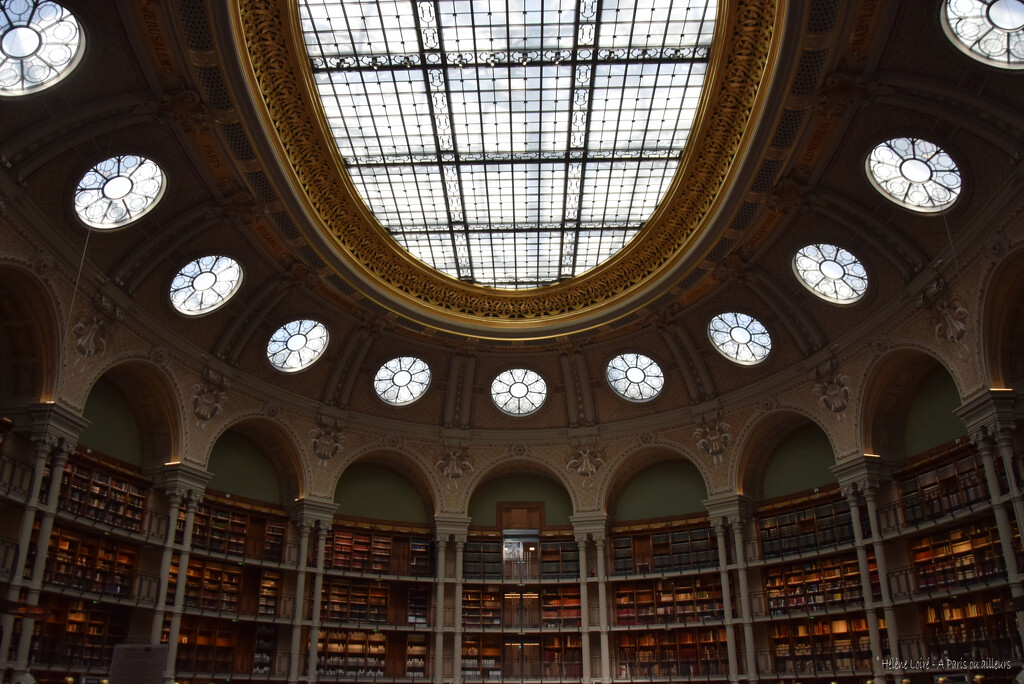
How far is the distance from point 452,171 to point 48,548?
11.4 m

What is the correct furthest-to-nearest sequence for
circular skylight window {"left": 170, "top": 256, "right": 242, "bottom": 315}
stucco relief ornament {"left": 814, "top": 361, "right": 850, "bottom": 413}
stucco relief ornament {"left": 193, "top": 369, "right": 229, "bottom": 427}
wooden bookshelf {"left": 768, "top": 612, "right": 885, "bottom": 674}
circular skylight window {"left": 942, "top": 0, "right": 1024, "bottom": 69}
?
stucco relief ornament {"left": 193, "top": 369, "right": 229, "bottom": 427}
stucco relief ornament {"left": 814, "top": 361, "right": 850, "bottom": 413}
circular skylight window {"left": 170, "top": 256, "right": 242, "bottom": 315}
wooden bookshelf {"left": 768, "top": 612, "right": 885, "bottom": 674}
circular skylight window {"left": 942, "top": 0, "right": 1024, "bottom": 69}

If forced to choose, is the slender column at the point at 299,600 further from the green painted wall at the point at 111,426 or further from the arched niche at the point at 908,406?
the arched niche at the point at 908,406

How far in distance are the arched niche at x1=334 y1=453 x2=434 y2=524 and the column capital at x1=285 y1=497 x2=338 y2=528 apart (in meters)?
1.05

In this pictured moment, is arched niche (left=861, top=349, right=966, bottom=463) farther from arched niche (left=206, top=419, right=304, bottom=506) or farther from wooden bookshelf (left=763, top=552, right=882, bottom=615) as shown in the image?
arched niche (left=206, top=419, right=304, bottom=506)

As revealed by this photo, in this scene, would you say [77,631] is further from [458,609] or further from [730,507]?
[730,507]

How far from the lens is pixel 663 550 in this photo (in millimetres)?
21422

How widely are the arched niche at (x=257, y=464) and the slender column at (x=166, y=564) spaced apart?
6.21ft

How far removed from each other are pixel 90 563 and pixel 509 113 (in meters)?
12.9

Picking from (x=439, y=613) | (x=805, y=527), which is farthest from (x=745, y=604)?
(x=439, y=613)

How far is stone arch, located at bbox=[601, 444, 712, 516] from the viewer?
21625mm

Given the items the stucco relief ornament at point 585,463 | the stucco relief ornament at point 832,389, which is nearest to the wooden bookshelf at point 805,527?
the stucco relief ornament at point 832,389

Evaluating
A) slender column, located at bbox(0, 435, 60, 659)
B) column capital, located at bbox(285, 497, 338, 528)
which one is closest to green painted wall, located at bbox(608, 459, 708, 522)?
column capital, located at bbox(285, 497, 338, 528)

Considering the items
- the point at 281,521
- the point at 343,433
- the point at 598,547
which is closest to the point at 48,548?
the point at 281,521

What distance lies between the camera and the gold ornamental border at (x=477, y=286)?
13.8m
